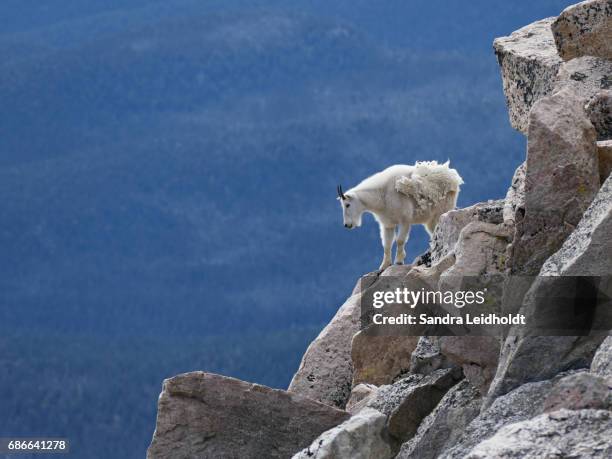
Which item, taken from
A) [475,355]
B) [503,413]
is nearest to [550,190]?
[475,355]

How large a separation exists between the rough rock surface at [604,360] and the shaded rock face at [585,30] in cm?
602

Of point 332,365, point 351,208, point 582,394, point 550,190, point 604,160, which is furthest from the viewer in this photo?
point 351,208

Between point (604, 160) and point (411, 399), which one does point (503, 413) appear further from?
point (604, 160)

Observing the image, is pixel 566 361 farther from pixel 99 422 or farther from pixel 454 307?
pixel 99 422

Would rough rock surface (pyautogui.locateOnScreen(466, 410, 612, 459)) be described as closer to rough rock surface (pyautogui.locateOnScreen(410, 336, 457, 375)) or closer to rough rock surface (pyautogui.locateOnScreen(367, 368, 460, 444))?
rough rock surface (pyautogui.locateOnScreen(367, 368, 460, 444))

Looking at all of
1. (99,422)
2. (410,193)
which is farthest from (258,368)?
(410,193)

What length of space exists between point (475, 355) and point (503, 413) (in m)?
1.73

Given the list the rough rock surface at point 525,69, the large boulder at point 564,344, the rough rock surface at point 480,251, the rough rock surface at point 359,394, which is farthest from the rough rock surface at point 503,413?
the rough rock surface at point 525,69

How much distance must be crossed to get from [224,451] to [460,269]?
2.62 m

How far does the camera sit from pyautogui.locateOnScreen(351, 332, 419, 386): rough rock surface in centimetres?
1326

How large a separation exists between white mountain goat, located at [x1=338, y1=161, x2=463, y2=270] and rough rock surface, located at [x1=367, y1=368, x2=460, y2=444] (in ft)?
19.7

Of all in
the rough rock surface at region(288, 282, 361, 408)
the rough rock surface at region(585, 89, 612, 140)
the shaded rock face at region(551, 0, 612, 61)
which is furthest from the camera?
the rough rock surface at region(288, 282, 361, 408)

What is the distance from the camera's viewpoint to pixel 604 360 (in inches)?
336

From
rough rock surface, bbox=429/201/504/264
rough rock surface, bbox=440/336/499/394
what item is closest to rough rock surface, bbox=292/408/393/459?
rough rock surface, bbox=440/336/499/394
